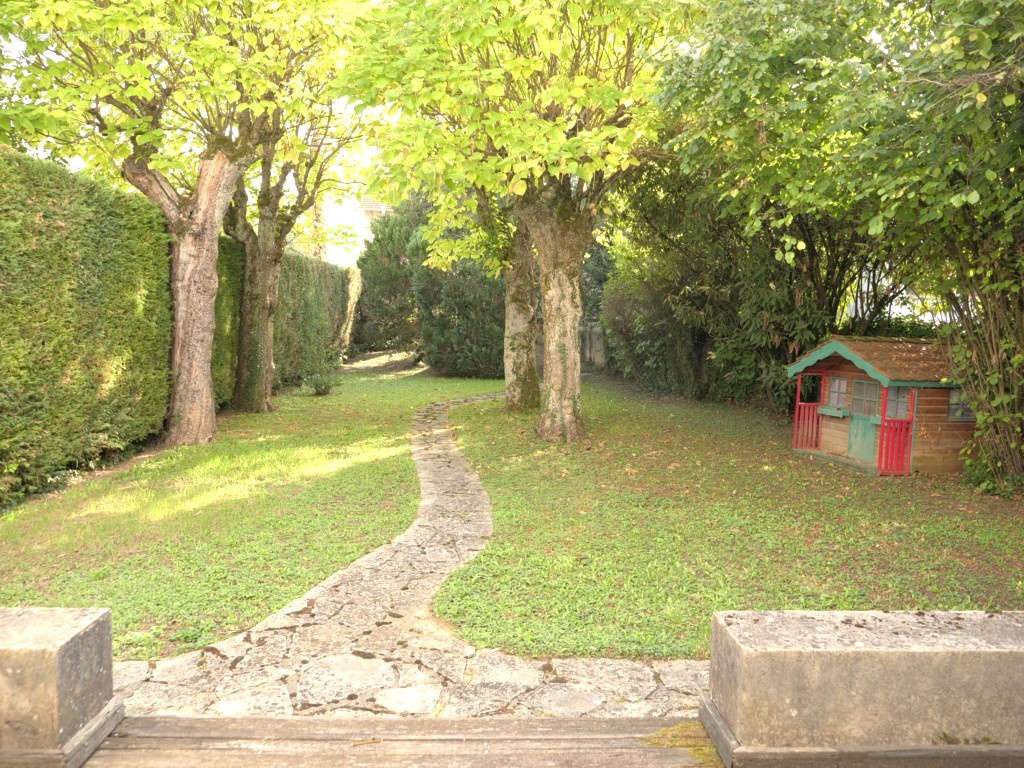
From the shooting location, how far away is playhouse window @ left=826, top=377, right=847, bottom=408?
10977 millimetres

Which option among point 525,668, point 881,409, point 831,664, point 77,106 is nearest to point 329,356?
point 77,106

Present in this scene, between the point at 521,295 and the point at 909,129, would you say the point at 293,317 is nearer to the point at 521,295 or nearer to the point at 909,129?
the point at 521,295

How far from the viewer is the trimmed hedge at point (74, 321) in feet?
25.5

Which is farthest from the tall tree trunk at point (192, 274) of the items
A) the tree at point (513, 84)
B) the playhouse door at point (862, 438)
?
the playhouse door at point (862, 438)

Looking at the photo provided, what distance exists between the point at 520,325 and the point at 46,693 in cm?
1323

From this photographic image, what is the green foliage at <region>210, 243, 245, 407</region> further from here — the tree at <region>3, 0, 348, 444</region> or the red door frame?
the red door frame

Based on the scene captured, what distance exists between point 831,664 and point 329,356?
21579 mm

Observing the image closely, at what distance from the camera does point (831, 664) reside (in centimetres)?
276

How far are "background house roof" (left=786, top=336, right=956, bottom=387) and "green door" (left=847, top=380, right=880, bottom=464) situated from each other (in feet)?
1.11

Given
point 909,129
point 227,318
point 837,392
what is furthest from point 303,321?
point 909,129

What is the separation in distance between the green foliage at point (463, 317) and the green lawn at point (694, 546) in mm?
13127

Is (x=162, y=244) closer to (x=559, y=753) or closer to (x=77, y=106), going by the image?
(x=77, y=106)

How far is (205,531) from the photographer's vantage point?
7094 millimetres

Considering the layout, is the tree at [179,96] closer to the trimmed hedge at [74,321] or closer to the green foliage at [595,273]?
the trimmed hedge at [74,321]
